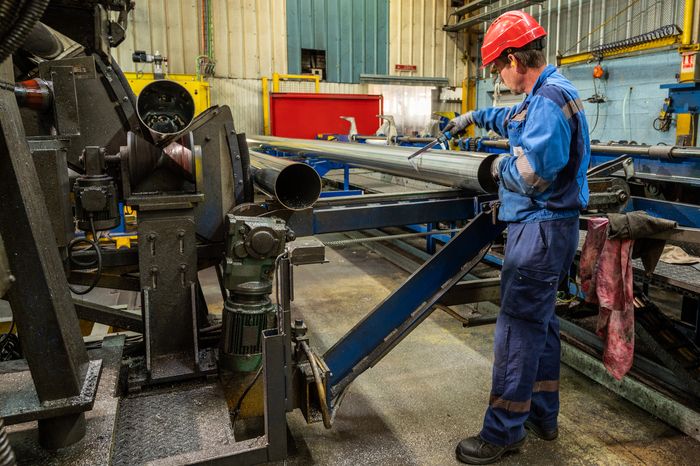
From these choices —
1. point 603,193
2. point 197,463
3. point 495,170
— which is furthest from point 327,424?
point 603,193

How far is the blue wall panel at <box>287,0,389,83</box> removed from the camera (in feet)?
33.4

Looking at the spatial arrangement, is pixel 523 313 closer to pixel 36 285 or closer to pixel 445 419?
pixel 445 419

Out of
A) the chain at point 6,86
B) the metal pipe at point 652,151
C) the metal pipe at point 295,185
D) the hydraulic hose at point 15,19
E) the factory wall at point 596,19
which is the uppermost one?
the factory wall at point 596,19

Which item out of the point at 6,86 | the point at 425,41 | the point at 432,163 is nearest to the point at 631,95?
the point at 425,41

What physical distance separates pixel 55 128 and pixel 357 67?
9.24 meters

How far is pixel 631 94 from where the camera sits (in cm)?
736

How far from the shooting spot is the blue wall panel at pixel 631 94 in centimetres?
690

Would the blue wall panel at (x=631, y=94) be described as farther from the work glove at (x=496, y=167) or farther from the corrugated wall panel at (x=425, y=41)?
the work glove at (x=496, y=167)

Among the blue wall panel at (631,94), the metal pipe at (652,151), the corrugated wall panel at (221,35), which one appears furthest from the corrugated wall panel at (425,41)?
the metal pipe at (652,151)

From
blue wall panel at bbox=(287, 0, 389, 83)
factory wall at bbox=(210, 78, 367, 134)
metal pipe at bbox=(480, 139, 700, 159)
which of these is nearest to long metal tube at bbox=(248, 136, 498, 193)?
metal pipe at bbox=(480, 139, 700, 159)

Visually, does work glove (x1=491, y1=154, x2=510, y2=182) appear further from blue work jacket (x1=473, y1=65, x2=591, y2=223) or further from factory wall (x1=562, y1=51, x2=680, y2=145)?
factory wall (x1=562, y1=51, x2=680, y2=145)

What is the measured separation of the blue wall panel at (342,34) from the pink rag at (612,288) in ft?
29.5

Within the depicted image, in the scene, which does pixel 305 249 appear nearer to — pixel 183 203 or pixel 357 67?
pixel 183 203

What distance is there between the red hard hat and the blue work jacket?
144 millimetres
